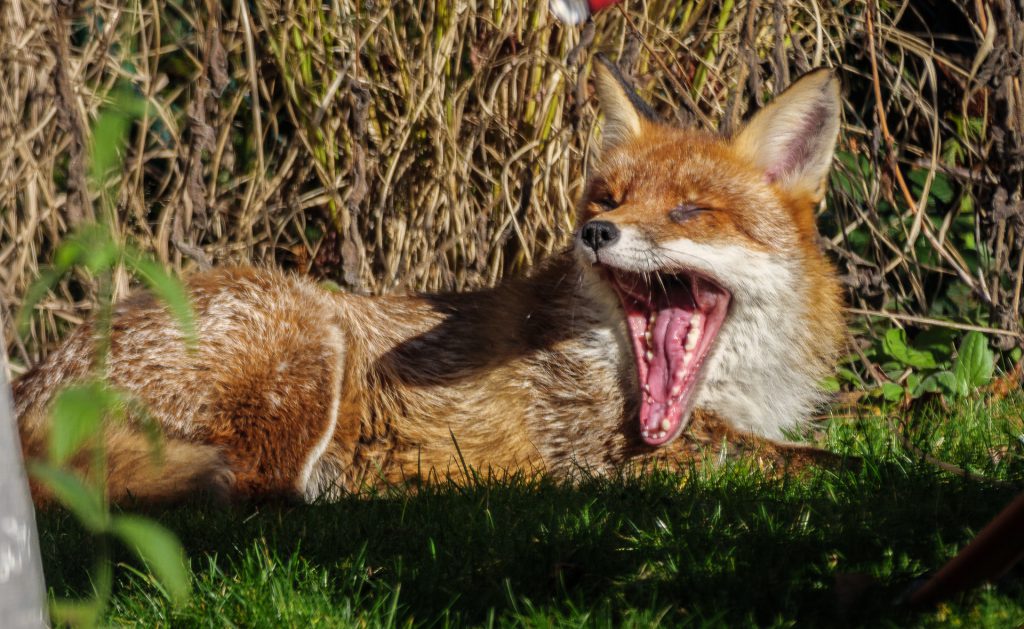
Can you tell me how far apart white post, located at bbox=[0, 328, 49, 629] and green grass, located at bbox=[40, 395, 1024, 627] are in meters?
1.09

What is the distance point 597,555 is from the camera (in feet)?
9.29

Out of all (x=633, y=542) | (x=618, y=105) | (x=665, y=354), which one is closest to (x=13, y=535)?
(x=633, y=542)

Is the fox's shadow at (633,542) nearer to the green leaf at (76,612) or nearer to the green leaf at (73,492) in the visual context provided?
the green leaf at (76,612)

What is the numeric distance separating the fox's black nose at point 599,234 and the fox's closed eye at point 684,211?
34 centimetres

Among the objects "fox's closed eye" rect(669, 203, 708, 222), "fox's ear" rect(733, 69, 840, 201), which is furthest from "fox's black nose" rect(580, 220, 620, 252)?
"fox's ear" rect(733, 69, 840, 201)

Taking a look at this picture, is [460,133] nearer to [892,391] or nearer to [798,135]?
[798,135]

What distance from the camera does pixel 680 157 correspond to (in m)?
4.41

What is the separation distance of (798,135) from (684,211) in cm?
65

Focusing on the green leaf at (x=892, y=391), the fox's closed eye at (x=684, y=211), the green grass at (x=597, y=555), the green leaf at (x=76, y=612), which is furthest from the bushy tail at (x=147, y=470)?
the green leaf at (x=892, y=391)

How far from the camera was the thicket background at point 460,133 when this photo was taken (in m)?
5.55

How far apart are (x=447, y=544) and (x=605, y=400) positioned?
154cm

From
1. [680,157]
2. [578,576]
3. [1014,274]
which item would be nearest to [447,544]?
[578,576]

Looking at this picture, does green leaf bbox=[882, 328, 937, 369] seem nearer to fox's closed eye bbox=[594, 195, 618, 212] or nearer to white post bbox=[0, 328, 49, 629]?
fox's closed eye bbox=[594, 195, 618, 212]

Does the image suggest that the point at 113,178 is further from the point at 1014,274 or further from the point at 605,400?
the point at 1014,274
